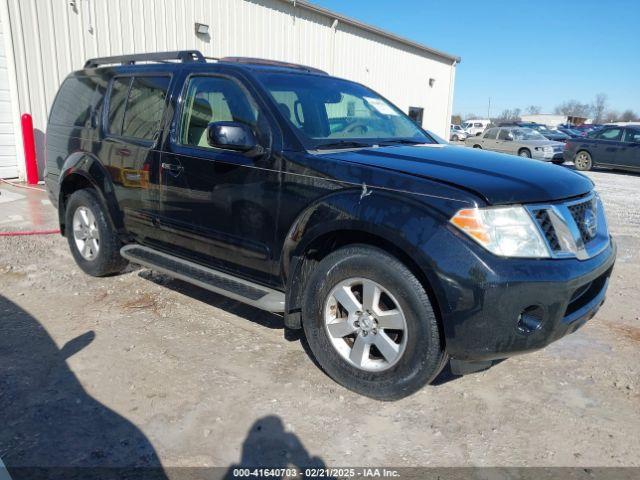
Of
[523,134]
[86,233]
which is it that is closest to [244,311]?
[86,233]

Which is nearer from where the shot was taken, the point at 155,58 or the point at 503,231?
the point at 503,231

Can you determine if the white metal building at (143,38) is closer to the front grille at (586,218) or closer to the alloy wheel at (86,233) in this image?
the alloy wheel at (86,233)

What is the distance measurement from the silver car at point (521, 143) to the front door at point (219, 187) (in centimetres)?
1657

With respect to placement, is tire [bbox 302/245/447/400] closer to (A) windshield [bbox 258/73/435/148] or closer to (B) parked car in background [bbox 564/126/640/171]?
(A) windshield [bbox 258/73/435/148]

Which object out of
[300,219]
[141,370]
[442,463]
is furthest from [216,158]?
[442,463]

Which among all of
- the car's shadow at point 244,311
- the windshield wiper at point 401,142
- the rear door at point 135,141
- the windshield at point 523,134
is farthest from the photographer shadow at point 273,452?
the windshield at point 523,134

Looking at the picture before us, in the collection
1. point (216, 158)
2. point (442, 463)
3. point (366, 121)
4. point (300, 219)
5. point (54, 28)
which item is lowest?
point (442, 463)

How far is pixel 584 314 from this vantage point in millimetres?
2828

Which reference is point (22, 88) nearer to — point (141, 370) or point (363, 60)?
point (141, 370)

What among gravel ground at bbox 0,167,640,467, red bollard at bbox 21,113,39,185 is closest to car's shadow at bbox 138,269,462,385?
gravel ground at bbox 0,167,640,467

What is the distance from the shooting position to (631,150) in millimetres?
16297

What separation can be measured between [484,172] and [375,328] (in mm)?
1068

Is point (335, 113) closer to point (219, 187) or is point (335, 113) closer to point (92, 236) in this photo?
point (219, 187)

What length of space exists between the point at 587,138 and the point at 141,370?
17835 millimetres
